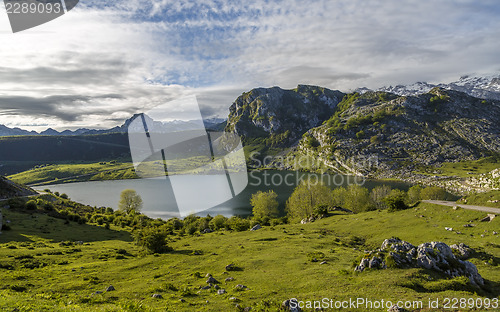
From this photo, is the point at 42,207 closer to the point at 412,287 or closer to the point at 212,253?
the point at 212,253

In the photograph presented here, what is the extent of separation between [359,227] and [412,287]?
136 ft

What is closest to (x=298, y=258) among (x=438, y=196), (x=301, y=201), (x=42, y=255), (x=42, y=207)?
(x=42, y=255)

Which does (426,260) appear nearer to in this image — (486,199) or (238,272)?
(238,272)

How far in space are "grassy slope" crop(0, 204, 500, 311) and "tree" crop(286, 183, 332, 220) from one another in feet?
117

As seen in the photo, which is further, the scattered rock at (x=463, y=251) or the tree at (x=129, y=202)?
the tree at (x=129, y=202)

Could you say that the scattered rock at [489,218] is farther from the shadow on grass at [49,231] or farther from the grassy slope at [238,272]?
the shadow on grass at [49,231]

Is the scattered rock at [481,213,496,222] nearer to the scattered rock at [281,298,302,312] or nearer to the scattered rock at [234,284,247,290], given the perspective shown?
the scattered rock at [281,298,302,312]

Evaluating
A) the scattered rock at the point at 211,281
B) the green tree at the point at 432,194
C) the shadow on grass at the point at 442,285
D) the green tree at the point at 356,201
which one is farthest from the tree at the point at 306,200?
the shadow on grass at the point at 442,285

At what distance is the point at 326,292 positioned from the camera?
814 inches

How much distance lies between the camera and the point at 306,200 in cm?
9931

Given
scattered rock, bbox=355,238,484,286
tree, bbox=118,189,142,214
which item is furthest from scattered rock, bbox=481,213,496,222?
tree, bbox=118,189,142,214

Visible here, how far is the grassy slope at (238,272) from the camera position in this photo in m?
20.2

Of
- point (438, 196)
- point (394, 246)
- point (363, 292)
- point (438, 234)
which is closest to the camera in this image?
point (363, 292)

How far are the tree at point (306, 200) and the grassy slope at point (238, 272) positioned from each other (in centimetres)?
3560
